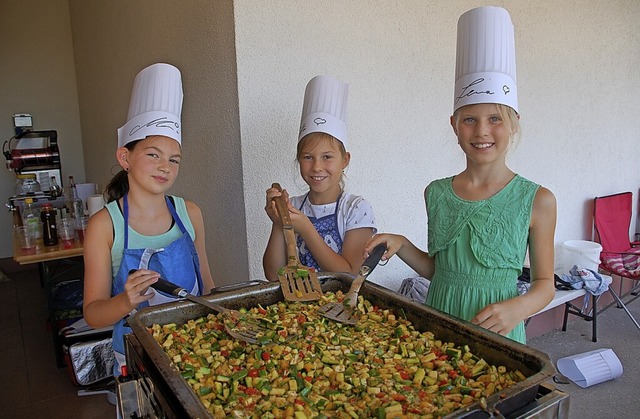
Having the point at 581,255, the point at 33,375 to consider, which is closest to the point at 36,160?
the point at 33,375

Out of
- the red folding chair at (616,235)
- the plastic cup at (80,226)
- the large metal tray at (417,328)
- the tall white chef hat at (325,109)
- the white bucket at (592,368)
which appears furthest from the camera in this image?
the red folding chair at (616,235)

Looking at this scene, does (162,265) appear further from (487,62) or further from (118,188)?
(487,62)

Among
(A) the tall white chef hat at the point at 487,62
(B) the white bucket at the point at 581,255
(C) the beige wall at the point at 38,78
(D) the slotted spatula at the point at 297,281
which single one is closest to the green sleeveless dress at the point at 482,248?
(A) the tall white chef hat at the point at 487,62

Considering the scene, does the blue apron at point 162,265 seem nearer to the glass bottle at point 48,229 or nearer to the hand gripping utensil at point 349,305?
the hand gripping utensil at point 349,305

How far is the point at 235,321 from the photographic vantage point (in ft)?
2.99

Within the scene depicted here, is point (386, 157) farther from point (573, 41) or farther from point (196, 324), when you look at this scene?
point (573, 41)

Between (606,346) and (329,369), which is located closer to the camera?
(329,369)

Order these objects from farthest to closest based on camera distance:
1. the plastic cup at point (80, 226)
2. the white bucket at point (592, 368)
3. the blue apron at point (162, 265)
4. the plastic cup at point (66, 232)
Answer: the plastic cup at point (80, 226) → the plastic cup at point (66, 232) → the white bucket at point (592, 368) → the blue apron at point (162, 265)

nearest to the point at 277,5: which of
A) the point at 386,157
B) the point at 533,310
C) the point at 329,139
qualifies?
the point at 329,139

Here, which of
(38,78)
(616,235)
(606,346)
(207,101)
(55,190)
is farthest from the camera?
(38,78)

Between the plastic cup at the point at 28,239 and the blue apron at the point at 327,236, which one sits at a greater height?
the blue apron at the point at 327,236

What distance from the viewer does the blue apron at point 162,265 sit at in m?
1.13

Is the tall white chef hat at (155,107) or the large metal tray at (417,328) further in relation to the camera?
the tall white chef hat at (155,107)

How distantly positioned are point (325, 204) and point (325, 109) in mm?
289
